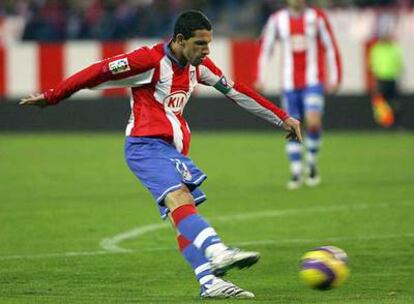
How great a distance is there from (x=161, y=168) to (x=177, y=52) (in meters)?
0.73

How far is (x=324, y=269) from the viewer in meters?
7.50

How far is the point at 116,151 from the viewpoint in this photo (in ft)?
70.2

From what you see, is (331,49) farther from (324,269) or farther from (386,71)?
(386,71)

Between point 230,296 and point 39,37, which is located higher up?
point 230,296

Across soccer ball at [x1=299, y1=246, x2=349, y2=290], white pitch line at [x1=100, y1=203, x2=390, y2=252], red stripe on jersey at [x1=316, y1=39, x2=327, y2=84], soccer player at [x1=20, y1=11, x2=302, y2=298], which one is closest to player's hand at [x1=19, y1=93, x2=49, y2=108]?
soccer player at [x1=20, y1=11, x2=302, y2=298]

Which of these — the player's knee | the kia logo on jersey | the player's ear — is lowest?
the player's knee

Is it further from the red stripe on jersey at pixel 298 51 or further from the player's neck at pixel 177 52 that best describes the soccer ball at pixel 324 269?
the red stripe on jersey at pixel 298 51

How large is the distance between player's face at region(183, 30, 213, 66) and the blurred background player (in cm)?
1753

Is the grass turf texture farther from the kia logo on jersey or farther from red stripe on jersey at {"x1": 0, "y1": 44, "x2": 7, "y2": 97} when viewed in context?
red stripe on jersey at {"x1": 0, "y1": 44, "x2": 7, "y2": 97}

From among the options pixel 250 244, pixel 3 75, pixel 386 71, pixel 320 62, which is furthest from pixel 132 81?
pixel 3 75

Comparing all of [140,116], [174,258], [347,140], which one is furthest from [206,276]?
[347,140]

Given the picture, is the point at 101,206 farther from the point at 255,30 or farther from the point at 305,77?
the point at 255,30

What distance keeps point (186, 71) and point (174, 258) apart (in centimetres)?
220

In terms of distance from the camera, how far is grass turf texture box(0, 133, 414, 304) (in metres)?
8.27
